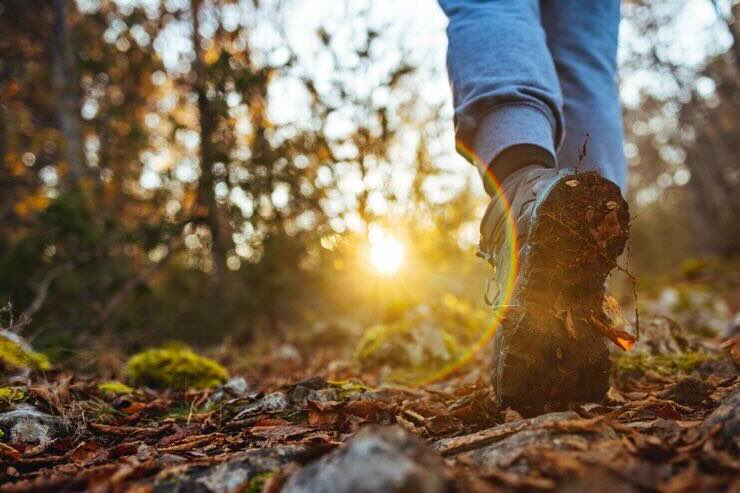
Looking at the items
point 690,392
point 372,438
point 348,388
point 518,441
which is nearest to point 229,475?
point 372,438

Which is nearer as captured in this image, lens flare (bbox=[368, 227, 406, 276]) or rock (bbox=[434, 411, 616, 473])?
rock (bbox=[434, 411, 616, 473])

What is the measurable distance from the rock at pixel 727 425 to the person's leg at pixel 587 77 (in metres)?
1.09

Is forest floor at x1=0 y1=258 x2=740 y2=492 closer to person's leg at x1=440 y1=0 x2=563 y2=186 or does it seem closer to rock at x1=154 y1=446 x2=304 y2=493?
rock at x1=154 y1=446 x2=304 y2=493

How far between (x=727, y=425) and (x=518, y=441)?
15.2 inches

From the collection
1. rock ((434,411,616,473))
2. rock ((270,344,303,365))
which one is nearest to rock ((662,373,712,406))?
rock ((434,411,616,473))

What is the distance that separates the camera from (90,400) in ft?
5.61

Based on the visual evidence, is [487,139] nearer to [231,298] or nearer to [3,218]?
[231,298]

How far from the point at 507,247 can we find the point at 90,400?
156cm

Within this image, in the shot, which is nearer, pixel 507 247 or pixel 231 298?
pixel 507 247

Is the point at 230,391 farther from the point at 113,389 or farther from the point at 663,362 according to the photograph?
the point at 663,362

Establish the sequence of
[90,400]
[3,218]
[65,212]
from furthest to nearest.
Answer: [3,218] → [65,212] → [90,400]

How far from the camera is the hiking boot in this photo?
116 centimetres

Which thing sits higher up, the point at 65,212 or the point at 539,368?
the point at 65,212

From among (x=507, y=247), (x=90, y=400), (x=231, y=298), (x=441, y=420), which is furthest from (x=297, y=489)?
(x=231, y=298)
